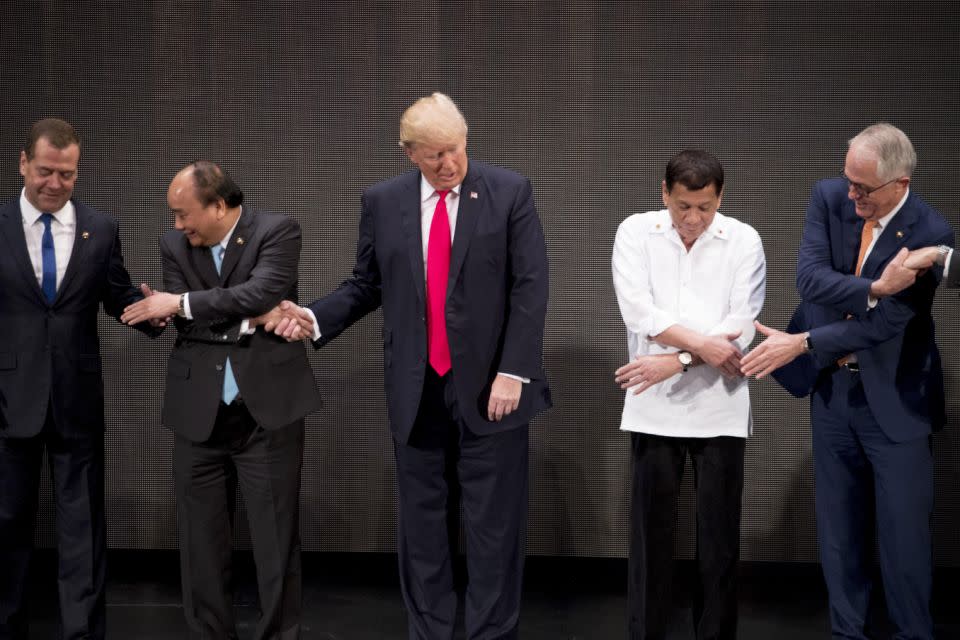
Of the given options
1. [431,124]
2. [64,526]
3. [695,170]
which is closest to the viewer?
[431,124]

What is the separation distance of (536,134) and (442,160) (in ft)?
4.55

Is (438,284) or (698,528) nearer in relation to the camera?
(438,284)

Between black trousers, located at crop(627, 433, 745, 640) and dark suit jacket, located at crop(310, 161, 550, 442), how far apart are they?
0.43 m

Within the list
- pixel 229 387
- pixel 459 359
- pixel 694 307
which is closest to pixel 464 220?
pixel 459 359

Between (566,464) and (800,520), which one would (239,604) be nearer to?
(566,464)

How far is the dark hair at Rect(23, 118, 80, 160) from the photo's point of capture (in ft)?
11.9

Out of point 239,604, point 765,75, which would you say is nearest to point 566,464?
point 239,604

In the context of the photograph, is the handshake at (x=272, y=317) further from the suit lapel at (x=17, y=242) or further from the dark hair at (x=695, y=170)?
the dark hair at (x=695, y=170)

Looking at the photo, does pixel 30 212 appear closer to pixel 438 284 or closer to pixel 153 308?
pixel 153 308

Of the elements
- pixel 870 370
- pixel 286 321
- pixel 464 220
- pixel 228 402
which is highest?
pixel 464 220

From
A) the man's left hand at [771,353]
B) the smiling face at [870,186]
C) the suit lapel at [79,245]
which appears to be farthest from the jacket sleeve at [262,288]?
the smiling face at [870,186]

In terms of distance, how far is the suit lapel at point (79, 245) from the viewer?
3680 mm

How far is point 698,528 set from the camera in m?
3.53

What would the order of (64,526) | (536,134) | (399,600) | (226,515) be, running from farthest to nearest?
(536,134)
(399,600)
(64,526)
(226,515)
